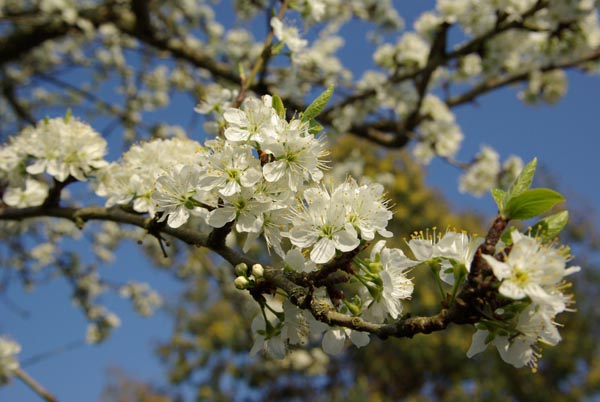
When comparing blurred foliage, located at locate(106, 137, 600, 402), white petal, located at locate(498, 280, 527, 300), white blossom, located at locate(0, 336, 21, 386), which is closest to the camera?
white petal, located at locate(498, 280, 527, 300)

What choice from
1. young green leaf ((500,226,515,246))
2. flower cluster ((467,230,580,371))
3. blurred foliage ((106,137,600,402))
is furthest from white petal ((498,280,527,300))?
blurred foliage ((106,137,600,402))

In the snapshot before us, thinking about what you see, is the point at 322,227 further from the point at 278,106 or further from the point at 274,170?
the point at 278,106

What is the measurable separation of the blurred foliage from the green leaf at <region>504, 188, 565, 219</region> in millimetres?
8548

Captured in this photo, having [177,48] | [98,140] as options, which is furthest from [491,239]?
[177,48]

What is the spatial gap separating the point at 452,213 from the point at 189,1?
10.8 m

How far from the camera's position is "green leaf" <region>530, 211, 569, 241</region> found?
1.09 metres

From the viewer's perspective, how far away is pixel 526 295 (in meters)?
0.95

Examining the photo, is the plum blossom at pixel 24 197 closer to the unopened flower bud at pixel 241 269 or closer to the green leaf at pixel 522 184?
the unopened flower bud at pixel 241 269

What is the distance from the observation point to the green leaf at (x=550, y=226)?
1089 mm

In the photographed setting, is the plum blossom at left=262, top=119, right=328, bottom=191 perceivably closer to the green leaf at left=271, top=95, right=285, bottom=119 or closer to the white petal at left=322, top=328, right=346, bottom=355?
the green leaf at left=271, top=95, right=285, bottom=119

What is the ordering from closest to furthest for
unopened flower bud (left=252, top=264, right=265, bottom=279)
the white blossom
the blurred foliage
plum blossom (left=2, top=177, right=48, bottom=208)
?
unopened flower bud (left=252, top=264, right=265, bottom=279) < plum blossom (left=2, top=177, right=48, bottom=208) < the white blossom < the blurred foliage

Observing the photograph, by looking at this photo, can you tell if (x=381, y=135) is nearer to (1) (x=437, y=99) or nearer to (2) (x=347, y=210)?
(1) (x=437, y=99)

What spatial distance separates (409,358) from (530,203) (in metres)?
12.0

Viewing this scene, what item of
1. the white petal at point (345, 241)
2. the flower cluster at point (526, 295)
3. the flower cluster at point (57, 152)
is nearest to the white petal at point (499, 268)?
the flower cluster at point (526, 295)
